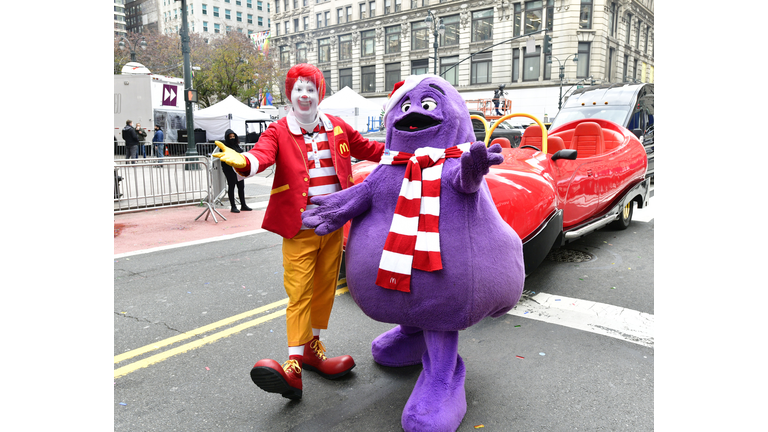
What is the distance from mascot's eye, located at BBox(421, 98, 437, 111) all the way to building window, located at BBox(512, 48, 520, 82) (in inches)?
1659

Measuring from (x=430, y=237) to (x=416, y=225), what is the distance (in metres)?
0.10

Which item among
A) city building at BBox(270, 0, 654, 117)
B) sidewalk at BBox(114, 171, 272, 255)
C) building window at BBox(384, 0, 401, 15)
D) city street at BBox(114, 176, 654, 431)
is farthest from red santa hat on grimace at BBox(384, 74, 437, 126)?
building window at BBox(384, 0, 401, 15)

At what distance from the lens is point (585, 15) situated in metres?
39.1

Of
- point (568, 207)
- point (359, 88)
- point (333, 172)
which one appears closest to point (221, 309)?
point (333, 172)

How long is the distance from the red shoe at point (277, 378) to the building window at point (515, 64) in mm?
42523

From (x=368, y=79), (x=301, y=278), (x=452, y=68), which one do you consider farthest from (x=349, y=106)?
(x=368, y=79)

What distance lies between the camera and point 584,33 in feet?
128

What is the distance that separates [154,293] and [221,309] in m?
0.93

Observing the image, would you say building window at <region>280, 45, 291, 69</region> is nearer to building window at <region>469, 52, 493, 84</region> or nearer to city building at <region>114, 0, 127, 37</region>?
building window at <region>469, 52, 493, 84</region>

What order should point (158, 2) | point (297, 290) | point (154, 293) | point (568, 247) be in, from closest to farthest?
point (297, 290), point (154, 293), point (568, 247), point (158, 2)

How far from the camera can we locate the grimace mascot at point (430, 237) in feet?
8.17

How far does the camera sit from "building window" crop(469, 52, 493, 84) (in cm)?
4317

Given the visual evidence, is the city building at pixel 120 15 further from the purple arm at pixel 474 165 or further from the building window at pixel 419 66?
the purple arm at pixel 474 165

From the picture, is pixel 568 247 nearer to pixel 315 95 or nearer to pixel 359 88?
pixel 315 95
